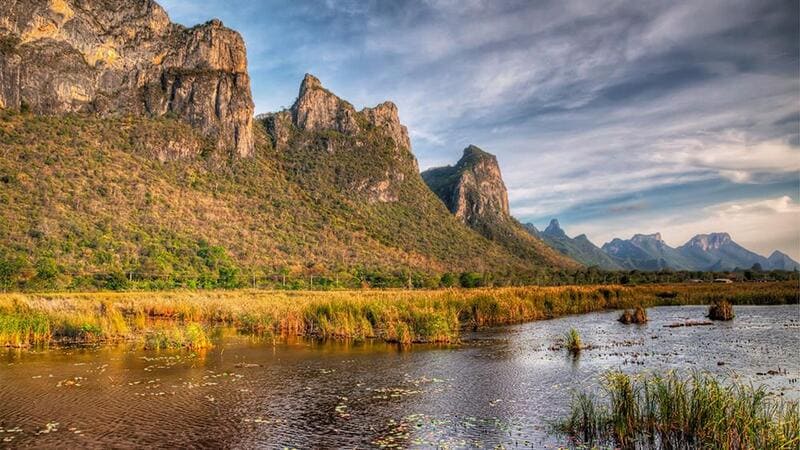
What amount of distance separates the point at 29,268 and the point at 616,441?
68.2 m

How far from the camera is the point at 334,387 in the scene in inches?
709

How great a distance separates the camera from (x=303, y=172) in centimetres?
16075

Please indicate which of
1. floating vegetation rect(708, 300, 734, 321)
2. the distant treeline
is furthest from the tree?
floating vegetation rect(708, 300, 734, 321)

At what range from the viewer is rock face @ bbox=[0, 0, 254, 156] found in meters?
115

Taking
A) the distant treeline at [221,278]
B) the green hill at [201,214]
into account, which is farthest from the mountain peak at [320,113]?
the distant treeline at [221,278]

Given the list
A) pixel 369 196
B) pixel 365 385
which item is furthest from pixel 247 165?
pixel 365 385

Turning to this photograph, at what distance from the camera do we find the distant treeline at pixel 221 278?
61406mm

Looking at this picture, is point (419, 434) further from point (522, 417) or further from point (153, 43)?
point (153, 43)

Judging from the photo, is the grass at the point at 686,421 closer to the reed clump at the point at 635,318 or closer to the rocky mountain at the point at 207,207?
the reed clump at the point at 635,318

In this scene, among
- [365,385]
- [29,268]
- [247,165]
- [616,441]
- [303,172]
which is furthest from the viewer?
[303,172]

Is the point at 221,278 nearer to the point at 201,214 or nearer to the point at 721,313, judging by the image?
the point at 201,214

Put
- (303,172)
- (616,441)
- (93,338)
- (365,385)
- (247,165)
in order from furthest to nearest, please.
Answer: (303,172) → (247,165) → (93,338) → (365,385) → (616,441)

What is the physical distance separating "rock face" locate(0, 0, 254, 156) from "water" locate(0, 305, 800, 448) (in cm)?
11036

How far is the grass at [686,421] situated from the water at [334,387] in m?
1.14
